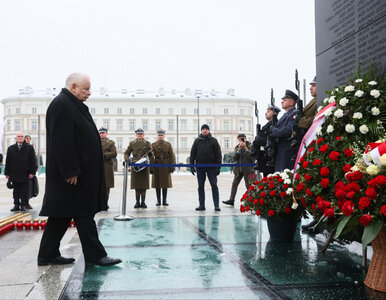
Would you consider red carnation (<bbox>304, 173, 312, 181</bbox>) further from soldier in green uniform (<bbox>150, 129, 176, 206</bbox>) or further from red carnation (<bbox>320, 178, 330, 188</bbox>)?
soldier in green uniform (<bbox>150, 129, 176, 206</bbox>)

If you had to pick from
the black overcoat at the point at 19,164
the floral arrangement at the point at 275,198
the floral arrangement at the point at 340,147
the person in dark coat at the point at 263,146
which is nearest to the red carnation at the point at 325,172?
the floral arrangement at the point at 340,147

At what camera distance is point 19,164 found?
936 cm

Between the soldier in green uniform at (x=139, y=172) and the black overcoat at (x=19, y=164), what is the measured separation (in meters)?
2.14

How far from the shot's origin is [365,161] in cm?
292

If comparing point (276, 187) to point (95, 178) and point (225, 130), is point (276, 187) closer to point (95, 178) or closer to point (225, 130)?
point (95, 178)

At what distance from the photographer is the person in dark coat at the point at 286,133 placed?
5785mm

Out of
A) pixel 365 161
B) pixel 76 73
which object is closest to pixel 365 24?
pixel 365 161

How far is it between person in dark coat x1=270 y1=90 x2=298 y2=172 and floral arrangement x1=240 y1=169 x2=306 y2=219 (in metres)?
0.85

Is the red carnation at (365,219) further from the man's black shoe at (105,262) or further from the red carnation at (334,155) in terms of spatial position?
the man's black shoe at (105,262)

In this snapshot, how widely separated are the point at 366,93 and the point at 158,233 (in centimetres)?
321

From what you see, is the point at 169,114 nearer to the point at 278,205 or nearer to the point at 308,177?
the point at 278,205

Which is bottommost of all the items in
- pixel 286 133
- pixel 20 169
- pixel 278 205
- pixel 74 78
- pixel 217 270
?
pixel 217 270

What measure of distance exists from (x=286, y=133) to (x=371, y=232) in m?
3.10

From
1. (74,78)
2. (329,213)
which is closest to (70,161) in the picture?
(74,78)
